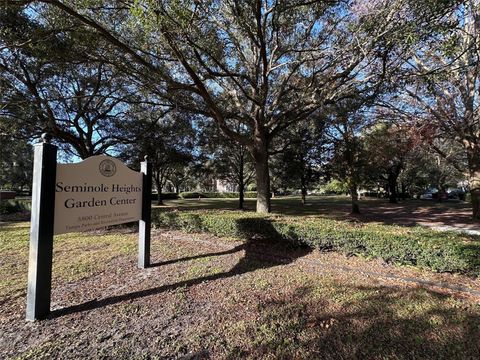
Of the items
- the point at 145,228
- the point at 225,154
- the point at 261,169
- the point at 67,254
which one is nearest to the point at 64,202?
the point at 145,228

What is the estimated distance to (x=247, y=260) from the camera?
213 inches

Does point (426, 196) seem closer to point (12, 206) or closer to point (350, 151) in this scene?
point (350, 151)

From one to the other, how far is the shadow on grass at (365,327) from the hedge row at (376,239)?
948 mm

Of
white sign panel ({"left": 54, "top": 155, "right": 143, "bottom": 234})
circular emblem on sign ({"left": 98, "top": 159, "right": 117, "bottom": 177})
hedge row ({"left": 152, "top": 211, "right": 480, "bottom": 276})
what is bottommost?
hedge row ({"left": 152, "top": 211, "right": 480, "bottom": 276})

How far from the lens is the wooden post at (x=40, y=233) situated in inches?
126

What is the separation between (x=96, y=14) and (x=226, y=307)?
739 cm

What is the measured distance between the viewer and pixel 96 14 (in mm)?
6730

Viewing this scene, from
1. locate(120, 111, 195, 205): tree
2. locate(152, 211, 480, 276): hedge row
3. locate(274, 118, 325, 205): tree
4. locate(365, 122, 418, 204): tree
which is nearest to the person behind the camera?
locate(152, 211, 480, 276): hedge row

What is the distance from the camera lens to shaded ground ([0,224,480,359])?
8.63 ft

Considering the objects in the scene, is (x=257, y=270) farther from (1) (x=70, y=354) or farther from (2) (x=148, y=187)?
(1) (x=70, y=354)

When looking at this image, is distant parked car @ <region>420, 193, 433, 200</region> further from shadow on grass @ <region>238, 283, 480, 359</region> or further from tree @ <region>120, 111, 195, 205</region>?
shadow on grass @ <region>238, 283, 480, 359</region>

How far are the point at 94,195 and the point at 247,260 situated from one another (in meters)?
3.01

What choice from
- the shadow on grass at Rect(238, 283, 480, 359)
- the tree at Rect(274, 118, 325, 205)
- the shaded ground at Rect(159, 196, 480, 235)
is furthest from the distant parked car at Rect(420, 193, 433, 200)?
the shadow on grass at Rect(238, 283, 480, 359)

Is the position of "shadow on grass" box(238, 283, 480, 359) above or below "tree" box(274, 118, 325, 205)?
below
